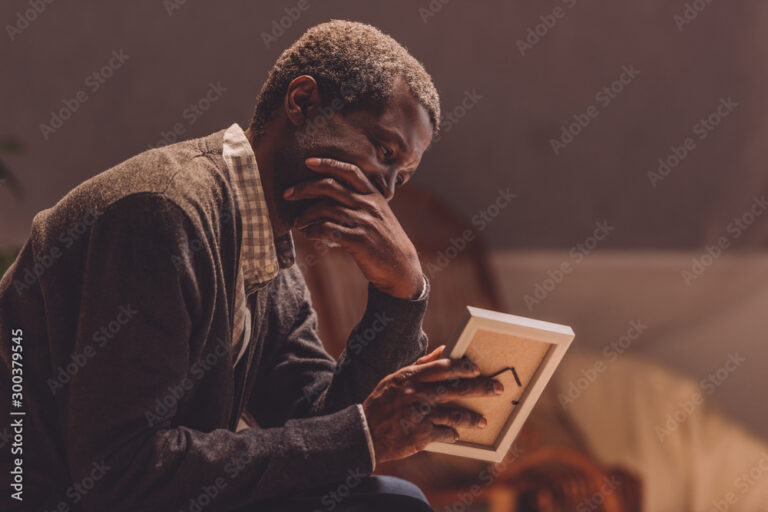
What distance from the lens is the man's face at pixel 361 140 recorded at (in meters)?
1.06

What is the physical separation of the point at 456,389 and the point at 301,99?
0.46 meters

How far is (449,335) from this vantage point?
212 centimetres

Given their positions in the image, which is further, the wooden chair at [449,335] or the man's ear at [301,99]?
the wooden chair at [449,335]

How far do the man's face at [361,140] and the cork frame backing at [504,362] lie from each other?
259 millimetres

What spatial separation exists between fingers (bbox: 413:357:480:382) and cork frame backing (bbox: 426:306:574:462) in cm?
1

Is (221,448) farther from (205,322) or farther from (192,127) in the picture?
(192,127)

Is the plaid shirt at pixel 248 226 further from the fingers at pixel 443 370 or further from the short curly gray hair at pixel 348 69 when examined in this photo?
the fingers at pixel 443 370

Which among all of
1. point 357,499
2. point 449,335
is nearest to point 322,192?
point 357,499

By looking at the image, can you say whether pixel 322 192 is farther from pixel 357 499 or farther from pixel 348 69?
pixel 357 499

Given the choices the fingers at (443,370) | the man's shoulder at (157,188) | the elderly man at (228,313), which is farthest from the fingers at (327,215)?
the fingers at (443,370)

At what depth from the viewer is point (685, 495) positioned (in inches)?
97.9

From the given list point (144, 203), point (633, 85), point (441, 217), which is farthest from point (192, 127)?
point (144, 203)

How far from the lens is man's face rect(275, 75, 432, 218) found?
106cm

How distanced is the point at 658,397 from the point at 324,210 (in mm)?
1908
